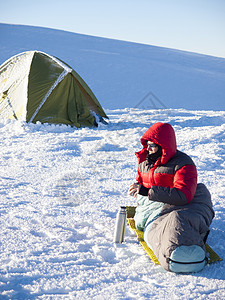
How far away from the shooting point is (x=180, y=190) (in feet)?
9.02

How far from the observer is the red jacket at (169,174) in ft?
9.04

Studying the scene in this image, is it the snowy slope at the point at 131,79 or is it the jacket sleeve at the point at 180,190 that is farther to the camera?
the snowy slope at the point at 131,79

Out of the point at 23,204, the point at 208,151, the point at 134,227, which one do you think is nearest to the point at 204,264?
the point at 134,227

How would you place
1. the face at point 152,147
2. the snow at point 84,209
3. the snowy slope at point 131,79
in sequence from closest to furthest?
the snow at point 84,209 < the face at point 152,147 < the snowy slope at point 131,79

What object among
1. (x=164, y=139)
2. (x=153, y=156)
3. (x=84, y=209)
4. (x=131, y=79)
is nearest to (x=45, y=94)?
(x=84, y=209)

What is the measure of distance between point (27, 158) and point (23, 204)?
2007mm

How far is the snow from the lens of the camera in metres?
2.42

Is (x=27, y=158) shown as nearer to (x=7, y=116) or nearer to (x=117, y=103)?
(x=7, y=116)

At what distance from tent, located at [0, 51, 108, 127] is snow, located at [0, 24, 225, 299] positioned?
1.35ft

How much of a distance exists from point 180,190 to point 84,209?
1.55 m

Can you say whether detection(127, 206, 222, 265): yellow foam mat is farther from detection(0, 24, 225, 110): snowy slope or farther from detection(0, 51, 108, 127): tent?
detection(0, 24, 225, 110): snowy slope

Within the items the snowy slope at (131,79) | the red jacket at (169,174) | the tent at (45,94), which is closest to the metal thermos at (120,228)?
the red jacket at (169,174)

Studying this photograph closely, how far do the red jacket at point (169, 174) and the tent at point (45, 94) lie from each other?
213 inches

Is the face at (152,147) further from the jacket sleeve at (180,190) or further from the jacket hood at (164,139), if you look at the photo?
the jacket sleeve at (180,190)
